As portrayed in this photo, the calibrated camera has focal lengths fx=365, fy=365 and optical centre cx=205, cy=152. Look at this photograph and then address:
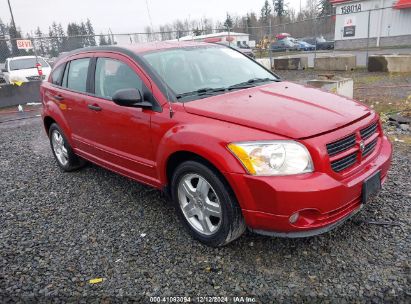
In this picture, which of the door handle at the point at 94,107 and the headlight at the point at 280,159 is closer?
the headlight at the point at 280,159

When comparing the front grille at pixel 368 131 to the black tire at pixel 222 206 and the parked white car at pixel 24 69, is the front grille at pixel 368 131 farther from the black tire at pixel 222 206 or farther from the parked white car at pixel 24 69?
the parked white car at pixel 24 69

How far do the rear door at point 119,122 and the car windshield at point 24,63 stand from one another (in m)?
11.9

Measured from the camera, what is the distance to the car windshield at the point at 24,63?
1462cm

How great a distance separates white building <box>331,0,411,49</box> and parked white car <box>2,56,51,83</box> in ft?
69.2

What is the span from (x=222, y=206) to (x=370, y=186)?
1.16 m

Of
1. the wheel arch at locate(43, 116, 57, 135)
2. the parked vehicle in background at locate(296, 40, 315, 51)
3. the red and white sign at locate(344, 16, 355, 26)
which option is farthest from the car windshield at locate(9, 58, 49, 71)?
the parked vehicle in background at locate(296, 40, 315, 51)

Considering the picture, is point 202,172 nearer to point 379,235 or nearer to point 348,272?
point 348,272

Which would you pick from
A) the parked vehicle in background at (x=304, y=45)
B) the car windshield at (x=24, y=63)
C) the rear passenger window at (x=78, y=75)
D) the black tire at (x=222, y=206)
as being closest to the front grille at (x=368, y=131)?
the black tire at (x=222, y=206)

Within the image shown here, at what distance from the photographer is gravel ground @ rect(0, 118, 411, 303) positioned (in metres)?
2.69

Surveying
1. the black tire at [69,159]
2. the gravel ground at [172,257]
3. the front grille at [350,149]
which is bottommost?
the gravel ground at [172,257]

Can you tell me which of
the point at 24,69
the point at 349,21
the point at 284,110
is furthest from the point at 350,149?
the point at 349,21

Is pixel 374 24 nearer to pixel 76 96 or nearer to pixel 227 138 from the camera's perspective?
pixel 76 96

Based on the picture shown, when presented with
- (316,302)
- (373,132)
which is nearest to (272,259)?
(316,302)

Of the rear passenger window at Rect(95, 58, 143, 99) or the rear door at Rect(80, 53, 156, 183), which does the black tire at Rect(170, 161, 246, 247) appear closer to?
the rear door at Rect(80, 53, 156, 183)
